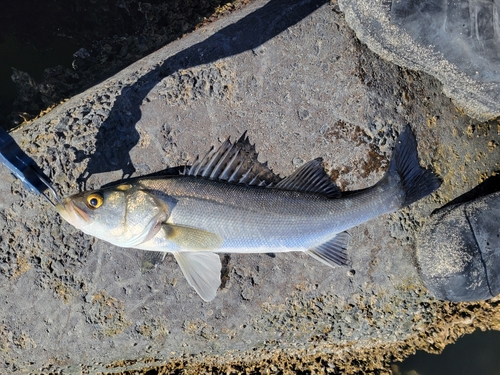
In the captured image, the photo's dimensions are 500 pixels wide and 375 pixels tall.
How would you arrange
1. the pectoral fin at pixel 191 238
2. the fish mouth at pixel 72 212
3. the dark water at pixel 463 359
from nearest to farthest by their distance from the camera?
the fish mouth at pixel 72 212 < the pectoral fin at pixel 191 238 < the dark water at pixel 463 359

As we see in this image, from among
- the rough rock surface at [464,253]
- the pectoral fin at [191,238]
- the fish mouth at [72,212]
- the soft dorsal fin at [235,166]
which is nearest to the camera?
the fish mouth at [72,212]

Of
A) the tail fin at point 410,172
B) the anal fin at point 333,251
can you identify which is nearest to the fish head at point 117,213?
the anal fin at point 333,251

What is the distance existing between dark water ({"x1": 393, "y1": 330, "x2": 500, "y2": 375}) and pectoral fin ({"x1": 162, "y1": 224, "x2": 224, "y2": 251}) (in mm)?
2540

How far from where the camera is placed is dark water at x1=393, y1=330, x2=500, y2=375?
14.3ft

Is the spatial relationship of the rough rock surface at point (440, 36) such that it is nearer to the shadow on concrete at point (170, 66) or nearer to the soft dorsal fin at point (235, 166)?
the shadow on concrete at point (170, 66)

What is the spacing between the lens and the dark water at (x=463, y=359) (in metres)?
4.36

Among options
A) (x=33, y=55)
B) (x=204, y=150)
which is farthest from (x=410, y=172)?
(x=33, y=55)

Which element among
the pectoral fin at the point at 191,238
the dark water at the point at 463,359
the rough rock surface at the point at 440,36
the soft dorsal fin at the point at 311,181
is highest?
the rough rock surface at the point at 440,36

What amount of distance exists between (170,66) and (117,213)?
1485 millimetres

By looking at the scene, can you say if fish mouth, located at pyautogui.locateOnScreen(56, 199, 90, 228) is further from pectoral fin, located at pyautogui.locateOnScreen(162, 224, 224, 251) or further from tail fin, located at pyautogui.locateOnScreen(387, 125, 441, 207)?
tail fin, located at pyautogui.locateOnScreen(387, 125, 441, 207)

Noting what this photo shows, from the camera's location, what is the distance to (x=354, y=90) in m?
3.76

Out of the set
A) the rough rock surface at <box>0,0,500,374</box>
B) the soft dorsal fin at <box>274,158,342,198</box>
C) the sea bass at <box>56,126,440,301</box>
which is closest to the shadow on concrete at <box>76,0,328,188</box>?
the rough rock surface at <box>0,0,500,374</box>

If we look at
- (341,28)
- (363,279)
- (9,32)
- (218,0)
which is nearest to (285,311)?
(363,279)

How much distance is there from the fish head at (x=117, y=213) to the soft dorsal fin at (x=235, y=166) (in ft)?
1.48
